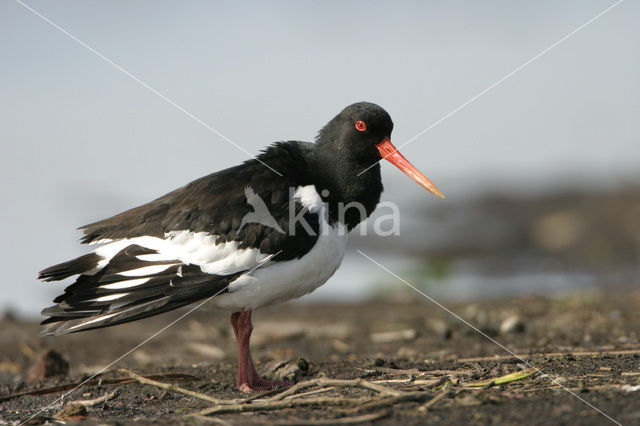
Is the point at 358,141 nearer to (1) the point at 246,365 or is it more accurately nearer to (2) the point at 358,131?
(2) the point at 358,131

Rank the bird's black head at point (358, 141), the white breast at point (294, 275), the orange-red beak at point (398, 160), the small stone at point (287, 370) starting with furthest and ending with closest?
the orange-red beak at point (398, 160), the bird's black head at point (358, 141), the small stone at point (287, 370), the white breast at point (294, 275)

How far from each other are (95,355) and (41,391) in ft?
7.10

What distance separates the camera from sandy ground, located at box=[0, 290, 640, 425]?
390cm

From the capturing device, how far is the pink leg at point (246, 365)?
5.25m

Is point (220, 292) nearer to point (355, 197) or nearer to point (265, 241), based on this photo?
point (265, 241)

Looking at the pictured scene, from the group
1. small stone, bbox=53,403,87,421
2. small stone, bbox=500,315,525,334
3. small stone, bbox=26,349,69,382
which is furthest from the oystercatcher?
small stone, bbox=500,315,525,334

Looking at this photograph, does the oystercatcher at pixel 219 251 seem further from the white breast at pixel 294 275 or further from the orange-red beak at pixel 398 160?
the orange-red beak at pixel 398 160

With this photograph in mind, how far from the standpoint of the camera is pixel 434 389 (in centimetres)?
431

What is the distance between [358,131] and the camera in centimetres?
589

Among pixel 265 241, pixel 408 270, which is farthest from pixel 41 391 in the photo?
pixel 408 270

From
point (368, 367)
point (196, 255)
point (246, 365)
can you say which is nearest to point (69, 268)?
point (196, 255)

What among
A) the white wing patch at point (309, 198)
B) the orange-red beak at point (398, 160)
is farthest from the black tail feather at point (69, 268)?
the orange-red beak at point (398, 160)

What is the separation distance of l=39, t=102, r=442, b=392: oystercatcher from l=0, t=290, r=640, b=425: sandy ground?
59 centimetres

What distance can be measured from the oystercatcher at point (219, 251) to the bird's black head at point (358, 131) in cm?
42
